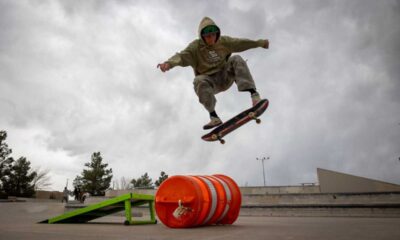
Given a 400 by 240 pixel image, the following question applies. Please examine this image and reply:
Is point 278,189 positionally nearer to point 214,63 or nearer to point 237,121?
point 237,121

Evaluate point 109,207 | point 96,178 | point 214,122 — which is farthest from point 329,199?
point 96,178

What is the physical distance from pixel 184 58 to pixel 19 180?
55.4 m

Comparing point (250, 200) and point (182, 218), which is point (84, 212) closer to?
point (182, 218)

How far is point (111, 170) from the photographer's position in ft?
196

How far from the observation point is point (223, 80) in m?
6.79

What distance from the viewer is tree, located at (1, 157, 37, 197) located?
49188mm

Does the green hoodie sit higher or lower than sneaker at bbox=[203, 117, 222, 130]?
higher

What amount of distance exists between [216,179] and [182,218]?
5.18 ft

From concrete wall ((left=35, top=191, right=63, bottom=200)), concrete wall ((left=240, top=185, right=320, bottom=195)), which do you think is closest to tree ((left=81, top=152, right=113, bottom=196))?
concrete wall ((left=35, top=191, right=63, bottom=200))

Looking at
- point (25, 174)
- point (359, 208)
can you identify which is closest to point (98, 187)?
point (25, 174)

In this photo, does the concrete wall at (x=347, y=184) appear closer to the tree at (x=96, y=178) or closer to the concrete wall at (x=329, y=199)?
the concrete wall at (x=329, y=199)

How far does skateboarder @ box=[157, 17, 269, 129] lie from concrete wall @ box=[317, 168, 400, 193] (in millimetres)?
14379

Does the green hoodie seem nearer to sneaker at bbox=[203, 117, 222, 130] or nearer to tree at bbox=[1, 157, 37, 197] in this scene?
sneaker at bbox=[203, 117, 222, 130]

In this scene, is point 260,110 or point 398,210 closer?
point 260,110
